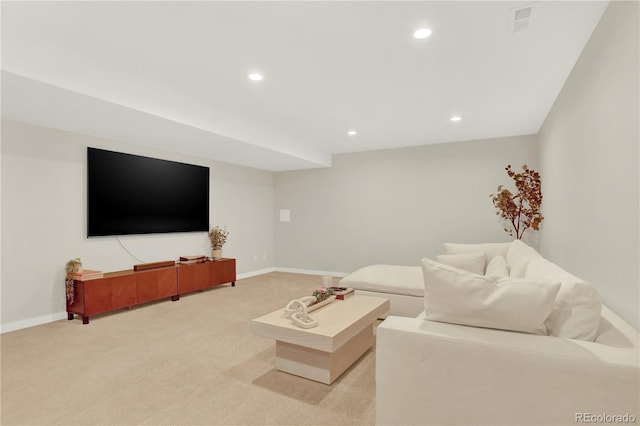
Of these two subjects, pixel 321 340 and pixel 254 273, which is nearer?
pixel 321 340

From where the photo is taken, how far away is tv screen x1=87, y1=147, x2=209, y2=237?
4.29 metres

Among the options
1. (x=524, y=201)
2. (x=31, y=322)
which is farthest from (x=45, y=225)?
(x=524, y=201)

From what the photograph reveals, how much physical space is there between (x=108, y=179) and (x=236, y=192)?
250 centimetres

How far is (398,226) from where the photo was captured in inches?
251

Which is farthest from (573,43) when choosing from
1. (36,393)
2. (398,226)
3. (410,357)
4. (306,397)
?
(36,393)

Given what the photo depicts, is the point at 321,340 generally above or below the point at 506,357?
below

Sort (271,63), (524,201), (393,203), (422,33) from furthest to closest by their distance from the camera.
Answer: (393,203) → (524,201) → (271,63) → (422,33)

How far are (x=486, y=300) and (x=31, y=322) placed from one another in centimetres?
459

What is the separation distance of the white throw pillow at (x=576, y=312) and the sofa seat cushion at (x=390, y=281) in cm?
205

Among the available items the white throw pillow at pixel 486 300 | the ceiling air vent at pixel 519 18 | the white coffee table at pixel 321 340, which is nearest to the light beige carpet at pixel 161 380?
the white coffee table at pixel 321 340

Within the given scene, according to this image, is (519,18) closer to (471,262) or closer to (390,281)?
(471,262)

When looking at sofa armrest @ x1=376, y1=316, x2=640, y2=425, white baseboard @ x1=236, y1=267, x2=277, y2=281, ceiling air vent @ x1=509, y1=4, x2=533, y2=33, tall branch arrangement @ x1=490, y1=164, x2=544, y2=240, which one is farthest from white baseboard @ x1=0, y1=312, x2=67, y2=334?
tall branch arrangement @ x1=490, y1=164, x2=544, y2=240

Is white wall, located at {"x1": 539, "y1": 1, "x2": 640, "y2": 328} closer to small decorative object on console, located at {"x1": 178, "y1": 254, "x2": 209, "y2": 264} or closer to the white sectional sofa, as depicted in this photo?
the white sectional sofa

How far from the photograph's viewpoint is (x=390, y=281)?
12.4ft
